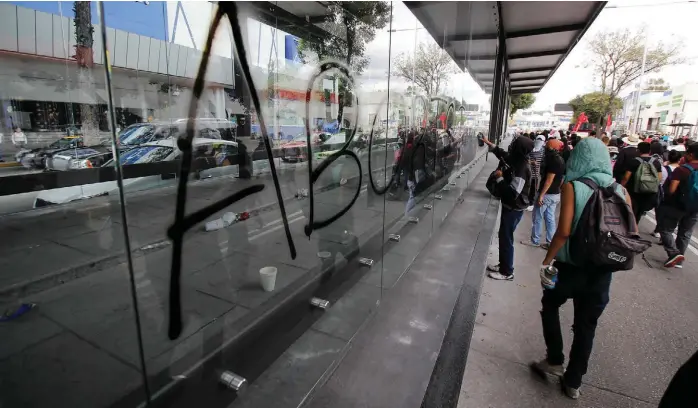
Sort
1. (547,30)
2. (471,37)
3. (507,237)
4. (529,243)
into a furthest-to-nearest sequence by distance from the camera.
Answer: (547,30)
(471,37)
(529,243)
(507,237)

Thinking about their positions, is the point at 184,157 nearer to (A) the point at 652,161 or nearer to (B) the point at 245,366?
(B) the point at 245,366

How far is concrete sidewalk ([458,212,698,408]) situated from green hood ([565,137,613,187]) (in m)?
1.39

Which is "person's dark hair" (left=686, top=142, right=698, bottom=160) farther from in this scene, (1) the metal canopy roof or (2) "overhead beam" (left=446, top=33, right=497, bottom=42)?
(2) "overhead beam" (left=446, top=33, right=497, bottom=42)

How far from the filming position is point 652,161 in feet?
17.2

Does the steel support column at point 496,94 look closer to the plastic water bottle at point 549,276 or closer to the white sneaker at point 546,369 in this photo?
the plastic water bottle at point 549,276

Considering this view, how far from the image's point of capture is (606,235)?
1999 mm

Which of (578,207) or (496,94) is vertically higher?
(496,94)

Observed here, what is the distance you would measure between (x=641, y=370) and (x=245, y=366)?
280cm

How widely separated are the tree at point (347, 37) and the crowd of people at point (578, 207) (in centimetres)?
190

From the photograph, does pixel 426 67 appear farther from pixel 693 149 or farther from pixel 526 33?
pixel 526 33

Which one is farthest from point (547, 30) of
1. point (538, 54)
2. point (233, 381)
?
point (233, 381)

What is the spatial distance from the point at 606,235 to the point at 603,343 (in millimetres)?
1395

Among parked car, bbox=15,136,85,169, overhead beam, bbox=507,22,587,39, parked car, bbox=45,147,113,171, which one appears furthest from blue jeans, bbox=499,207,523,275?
overhead beam, bbox=507,22,587,39

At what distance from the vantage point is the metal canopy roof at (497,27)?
18.7ft
